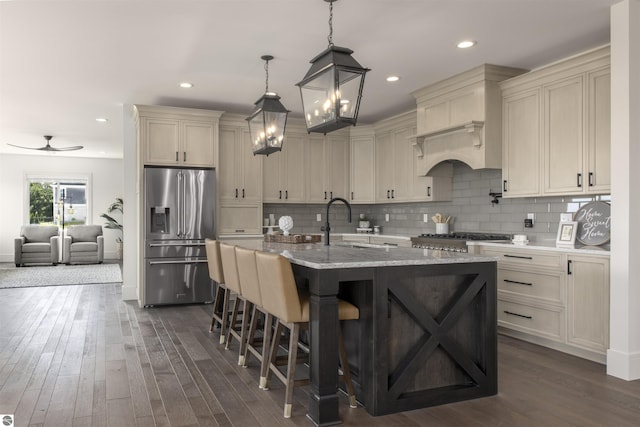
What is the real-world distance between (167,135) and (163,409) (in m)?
4.07

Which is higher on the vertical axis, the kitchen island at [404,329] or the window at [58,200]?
the window at [58,200]

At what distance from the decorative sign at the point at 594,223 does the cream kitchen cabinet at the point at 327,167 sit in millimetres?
3679

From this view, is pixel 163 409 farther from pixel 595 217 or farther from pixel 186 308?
pixel 595 217

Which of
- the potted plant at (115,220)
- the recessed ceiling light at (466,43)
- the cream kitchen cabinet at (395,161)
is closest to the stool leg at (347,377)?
the recessed ceiling light at (466,43)

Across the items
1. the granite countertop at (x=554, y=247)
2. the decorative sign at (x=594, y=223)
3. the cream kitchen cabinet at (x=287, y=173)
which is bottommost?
the granite countertop at (x=554, y=247)

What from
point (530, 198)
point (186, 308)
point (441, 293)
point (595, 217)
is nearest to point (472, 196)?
point (530, 198)

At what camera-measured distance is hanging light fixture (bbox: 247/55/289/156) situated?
14.0 ft

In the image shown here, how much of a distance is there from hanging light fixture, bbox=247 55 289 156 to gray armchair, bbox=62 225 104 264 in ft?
26.2

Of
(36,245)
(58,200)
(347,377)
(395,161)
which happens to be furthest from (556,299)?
(58,200)

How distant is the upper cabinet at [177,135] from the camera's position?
610cm

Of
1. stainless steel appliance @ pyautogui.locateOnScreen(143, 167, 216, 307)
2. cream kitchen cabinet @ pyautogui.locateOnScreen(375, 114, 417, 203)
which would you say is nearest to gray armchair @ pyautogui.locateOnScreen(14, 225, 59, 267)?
stainless steel appliance @ pyautogui.locateOnScreen(143, 167, 216, 307)

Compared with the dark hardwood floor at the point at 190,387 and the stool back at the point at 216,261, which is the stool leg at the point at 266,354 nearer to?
the dark hardwood floor at the point at 190,387

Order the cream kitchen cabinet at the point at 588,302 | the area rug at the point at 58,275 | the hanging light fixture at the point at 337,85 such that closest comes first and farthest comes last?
the hanging light fixture at the point at 337,85, the cream kitchen cabinet at the point at 588,302, the area rug at the point at 58,275

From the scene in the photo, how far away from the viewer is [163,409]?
9.39 feet
